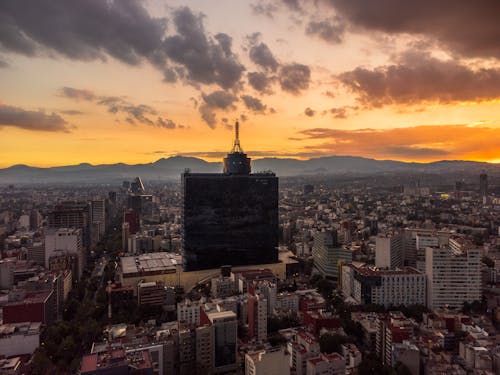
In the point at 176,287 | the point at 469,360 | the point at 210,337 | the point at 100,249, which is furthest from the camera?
the point at 100,249

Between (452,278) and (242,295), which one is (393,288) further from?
(242,295)

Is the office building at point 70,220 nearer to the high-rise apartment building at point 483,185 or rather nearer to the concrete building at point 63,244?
the concrete building at point 63,244

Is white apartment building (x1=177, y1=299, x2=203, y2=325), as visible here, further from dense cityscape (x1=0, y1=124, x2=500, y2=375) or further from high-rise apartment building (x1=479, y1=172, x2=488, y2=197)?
high-rise apartment building (x1=479, y1=172, x2=488, y2=197)

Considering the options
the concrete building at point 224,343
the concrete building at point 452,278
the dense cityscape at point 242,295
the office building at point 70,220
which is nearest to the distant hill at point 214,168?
the office building at point 70,220

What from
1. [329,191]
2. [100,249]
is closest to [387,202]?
[329,191]

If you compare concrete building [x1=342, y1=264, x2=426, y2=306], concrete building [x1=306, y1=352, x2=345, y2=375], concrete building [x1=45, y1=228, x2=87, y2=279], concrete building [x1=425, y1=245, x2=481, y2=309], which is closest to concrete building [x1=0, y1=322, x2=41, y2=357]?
concrete building [x1=306, y1=352, x2=345, y2=375]

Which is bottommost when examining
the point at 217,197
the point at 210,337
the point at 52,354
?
the point at 52,354

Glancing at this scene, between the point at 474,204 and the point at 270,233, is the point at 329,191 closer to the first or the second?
the point at 474,204
